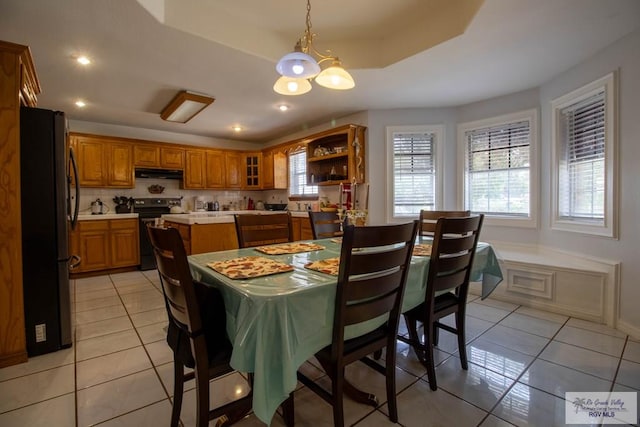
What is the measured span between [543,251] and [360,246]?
3.35 metres

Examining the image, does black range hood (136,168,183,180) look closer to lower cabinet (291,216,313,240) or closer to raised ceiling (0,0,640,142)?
raised ceiling (0,0,640,142)

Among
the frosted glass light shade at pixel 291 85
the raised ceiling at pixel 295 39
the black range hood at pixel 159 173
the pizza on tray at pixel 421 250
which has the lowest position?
the pizza on tray at pixel 421 250

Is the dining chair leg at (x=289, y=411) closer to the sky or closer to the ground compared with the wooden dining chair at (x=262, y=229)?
closer to the ground

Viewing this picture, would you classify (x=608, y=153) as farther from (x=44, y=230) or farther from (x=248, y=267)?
(x=44, y=230)

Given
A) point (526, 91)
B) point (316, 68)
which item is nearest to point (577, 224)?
point (526, 91)

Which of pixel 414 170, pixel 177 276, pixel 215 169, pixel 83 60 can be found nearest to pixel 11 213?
pixel 83 60

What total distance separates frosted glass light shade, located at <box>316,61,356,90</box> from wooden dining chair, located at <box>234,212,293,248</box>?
1044 mm

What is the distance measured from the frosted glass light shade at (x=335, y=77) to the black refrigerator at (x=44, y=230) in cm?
198

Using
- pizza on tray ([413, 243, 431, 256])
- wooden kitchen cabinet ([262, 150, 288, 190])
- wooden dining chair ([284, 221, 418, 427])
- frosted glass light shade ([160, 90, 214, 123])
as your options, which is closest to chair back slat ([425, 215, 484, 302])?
pizza on tray ([413, 243, 431, 256])

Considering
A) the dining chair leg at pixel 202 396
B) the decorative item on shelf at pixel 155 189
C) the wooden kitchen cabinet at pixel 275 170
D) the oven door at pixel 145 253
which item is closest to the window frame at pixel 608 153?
the dining chair leg at pixel 202 396

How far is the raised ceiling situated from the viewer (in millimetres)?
Result: 2131

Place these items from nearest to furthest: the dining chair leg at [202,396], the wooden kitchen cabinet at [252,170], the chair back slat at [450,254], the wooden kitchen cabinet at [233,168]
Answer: the dining chair leg at [202,396] < the chair back slat at [450,254] < the wooden kitchen cabinet at [233,168] < the wooden kitchen cabinet at [252,170]

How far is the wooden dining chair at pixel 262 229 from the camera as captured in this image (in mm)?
2232

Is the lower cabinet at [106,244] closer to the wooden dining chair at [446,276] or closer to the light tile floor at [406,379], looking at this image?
the light tile floor at [406,379]
